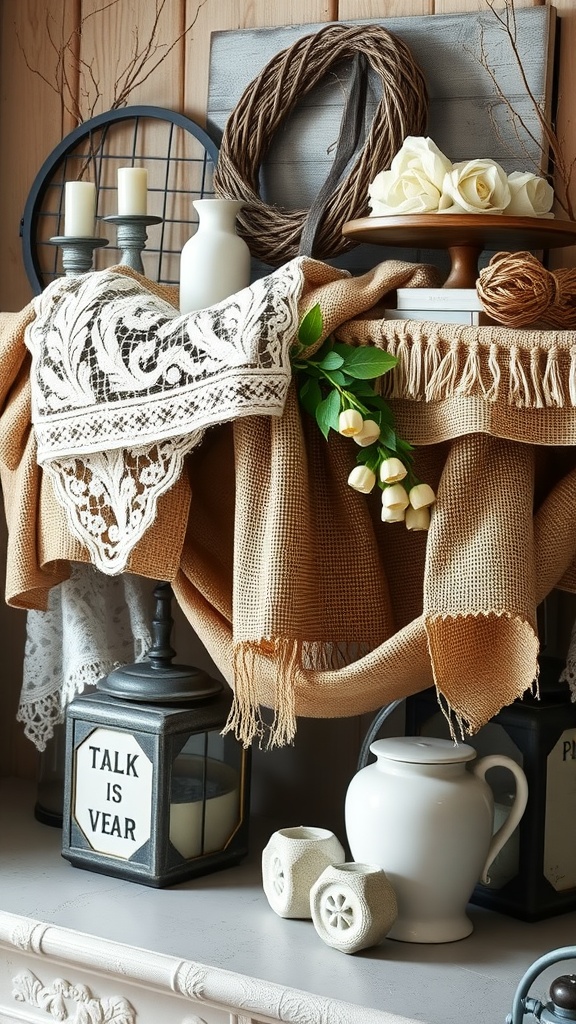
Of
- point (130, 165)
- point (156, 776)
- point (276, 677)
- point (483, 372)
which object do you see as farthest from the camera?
point (130, 165)

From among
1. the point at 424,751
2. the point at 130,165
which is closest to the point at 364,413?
the point at 424,751

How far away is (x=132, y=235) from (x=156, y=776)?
599mm

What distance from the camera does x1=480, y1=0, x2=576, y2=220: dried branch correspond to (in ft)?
4.24

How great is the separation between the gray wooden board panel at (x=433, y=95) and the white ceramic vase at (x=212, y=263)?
0.20 meters

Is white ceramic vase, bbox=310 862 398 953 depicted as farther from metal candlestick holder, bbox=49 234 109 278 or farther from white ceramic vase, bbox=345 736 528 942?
metal candlestick holder, bbox=49 234 109 278

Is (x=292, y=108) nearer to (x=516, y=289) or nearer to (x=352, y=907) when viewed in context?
(x=516, y=289)

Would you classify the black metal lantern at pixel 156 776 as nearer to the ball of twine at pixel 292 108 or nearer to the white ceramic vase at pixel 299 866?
the white ceramic vase at pixel 299 866

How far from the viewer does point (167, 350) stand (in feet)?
3.62

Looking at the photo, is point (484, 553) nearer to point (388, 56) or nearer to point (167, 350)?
point (167, 350)

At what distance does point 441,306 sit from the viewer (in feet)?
3.66

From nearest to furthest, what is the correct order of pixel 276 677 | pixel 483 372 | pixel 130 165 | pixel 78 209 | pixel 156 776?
pixel 483 372, pixel 276 677, pixel 156 776, pixel 78 209, pixel 130 165

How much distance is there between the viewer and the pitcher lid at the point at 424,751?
1.16 metres

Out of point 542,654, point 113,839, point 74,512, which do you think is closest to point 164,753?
point 113,839

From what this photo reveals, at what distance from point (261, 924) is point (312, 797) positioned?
0.35 meters
